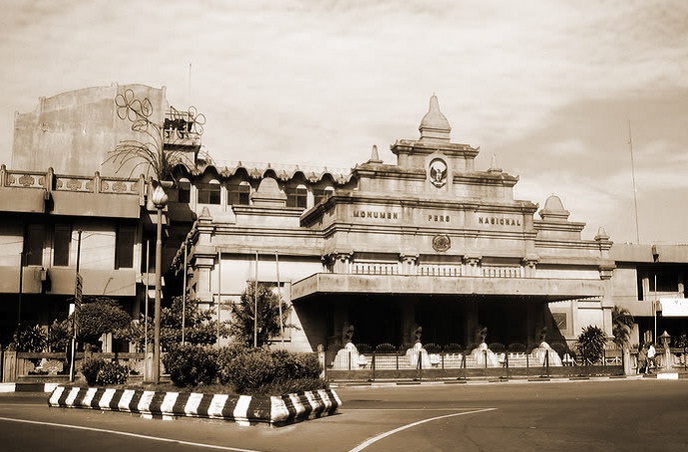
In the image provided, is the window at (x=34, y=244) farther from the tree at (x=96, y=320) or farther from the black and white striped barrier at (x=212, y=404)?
the black and white striped barrier at (x=212, y=404)

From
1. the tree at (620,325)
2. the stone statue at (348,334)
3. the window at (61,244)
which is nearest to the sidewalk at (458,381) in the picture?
the stone statue at (348,334)

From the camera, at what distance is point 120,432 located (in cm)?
1620

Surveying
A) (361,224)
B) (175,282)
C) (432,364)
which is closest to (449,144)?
(361,224)

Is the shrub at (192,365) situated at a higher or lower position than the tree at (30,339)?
lower

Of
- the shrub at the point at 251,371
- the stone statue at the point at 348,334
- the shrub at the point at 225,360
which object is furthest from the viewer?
the stone statue at the point at 348,334

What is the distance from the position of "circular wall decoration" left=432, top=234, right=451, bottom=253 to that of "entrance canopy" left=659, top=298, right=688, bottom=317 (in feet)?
74.6

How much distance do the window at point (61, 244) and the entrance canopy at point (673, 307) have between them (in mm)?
45804

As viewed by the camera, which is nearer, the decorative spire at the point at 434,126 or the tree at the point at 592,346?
the tree at the point at 592,346

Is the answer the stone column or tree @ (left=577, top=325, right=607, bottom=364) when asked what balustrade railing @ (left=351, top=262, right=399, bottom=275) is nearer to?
the stone column

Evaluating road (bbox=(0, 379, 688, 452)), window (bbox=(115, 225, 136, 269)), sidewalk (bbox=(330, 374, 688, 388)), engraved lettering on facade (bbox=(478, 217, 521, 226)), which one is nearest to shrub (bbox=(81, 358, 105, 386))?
road (bbox=(0, 379, 688, 452))

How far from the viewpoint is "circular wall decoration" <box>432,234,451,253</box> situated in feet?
176

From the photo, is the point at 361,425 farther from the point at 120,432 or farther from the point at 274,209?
the point at 274,209

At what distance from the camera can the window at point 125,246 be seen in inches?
2156

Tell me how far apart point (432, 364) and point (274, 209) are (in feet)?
52.4
